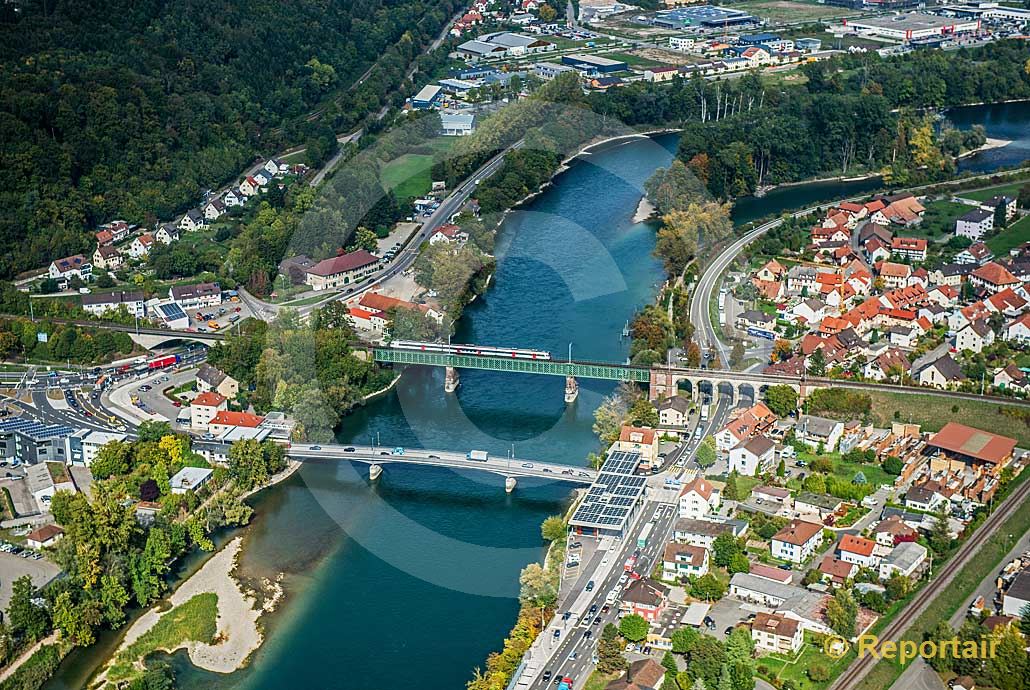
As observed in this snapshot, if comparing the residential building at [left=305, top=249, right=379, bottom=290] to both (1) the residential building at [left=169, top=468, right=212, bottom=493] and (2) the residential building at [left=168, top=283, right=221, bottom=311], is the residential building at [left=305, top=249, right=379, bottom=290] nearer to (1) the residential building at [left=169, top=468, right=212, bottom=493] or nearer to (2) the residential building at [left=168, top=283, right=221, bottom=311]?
(2) the residential building at [left=168, top=283, right=221, bottom=311]

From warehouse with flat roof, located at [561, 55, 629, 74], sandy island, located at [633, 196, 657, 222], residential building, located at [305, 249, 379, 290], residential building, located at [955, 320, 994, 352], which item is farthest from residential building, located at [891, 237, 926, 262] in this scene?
warehouse with flat roof, located at [561, 55, 629, 74]

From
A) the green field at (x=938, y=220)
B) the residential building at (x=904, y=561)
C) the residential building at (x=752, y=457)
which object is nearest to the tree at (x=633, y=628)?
the residential building at (x=904, y=561)

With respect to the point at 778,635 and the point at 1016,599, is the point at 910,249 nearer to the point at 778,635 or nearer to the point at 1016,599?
the point at 1016,599

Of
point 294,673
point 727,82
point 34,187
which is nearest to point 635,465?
point 294,673

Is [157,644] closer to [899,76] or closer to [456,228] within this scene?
[456,228]

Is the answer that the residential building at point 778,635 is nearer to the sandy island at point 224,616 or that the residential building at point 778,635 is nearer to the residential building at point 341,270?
the sandy island at point 224,616

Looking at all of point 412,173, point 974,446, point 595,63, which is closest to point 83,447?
point 974,446
